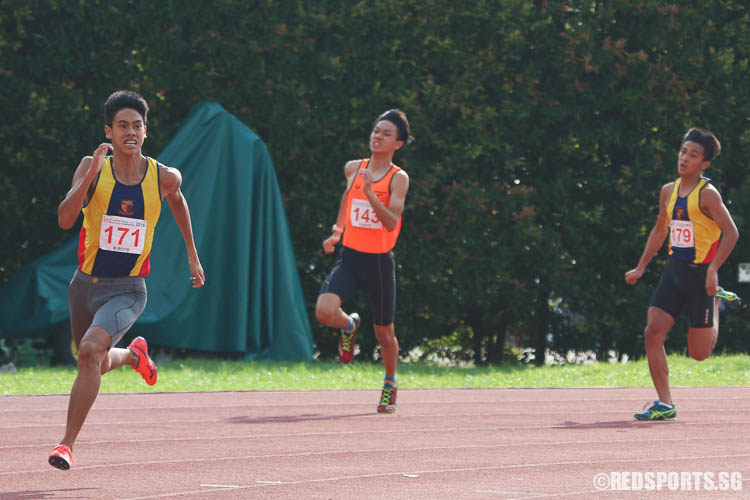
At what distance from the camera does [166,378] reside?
11.9 m

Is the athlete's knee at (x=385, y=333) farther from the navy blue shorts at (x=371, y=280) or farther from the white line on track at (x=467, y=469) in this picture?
the white line on track at (x=467, y=469)

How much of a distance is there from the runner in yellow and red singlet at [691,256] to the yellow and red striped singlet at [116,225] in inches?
166

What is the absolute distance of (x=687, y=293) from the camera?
887cm

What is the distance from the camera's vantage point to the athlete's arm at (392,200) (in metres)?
8.56

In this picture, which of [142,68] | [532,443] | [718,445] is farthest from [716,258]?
[142,68]

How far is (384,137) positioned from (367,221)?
2.15 ft

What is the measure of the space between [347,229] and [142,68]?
20.2 feet

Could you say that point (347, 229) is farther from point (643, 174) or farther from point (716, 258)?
point (643, 174)

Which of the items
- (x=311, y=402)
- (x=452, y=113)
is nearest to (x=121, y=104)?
(x=311, y=402)

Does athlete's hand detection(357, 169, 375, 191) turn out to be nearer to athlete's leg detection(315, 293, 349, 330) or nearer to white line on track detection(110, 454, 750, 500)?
athlete's leg detection(315, 293, 349, 330)

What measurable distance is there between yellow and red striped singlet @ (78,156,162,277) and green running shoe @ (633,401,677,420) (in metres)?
4.34

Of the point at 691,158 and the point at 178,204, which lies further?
the point at 691,158

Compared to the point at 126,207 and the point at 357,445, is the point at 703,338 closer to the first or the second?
A: the point at 357,445

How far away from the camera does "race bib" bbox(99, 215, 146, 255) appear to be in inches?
242
